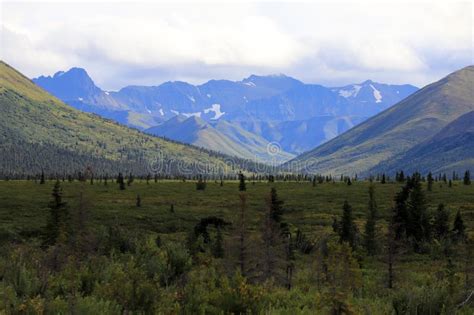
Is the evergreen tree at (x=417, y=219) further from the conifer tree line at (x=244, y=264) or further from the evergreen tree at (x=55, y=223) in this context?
the evergreen tree at (x=55, y=223)

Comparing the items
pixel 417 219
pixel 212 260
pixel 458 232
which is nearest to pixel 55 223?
pixel 212 260

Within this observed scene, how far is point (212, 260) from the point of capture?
27688 millimetres

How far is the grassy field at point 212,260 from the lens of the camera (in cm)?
1426

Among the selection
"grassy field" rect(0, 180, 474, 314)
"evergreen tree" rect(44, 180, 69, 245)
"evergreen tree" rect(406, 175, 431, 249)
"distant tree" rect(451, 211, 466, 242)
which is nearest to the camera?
"grassy field" rect(0, 180, 474, 314)

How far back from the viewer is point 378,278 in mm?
30312

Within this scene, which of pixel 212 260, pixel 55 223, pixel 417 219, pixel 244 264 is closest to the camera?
pixel 244 264

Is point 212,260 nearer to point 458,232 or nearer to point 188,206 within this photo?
point 458,232

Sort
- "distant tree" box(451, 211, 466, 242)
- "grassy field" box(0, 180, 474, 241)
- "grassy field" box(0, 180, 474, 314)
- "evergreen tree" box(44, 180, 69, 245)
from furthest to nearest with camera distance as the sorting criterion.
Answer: "grassy field" box(0, 180, 474, 241) → "distant tree" box(451, 211, 466, 242) → "evergreen tree" box(44, 180, 69, 245) → "grassy field" box(0, 180, 474, 314)

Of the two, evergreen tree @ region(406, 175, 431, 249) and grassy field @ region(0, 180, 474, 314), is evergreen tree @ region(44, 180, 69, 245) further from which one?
evergreen tree @ region(406, 175, 431, 249)

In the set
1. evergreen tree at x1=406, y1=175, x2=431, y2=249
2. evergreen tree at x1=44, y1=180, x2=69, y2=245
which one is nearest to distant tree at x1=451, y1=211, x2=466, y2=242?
evergreen tree at x1=406, y1=175, x2=431, y2=249

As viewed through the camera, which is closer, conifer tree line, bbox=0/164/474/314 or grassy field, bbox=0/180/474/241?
conifer tree line, bbox=0/164/474/314

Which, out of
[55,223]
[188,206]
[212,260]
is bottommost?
[188,206]

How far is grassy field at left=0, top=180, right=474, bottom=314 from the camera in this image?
1426cm

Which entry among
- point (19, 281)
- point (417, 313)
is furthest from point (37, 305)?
point (417, 313)
